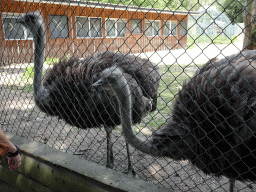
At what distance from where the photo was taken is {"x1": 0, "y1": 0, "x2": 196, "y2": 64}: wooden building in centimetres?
221

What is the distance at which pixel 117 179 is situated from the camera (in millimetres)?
1951

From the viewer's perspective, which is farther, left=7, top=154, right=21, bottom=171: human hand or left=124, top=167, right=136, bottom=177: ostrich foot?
left=124, top=167, right=136, bottom=177: ostrich foot

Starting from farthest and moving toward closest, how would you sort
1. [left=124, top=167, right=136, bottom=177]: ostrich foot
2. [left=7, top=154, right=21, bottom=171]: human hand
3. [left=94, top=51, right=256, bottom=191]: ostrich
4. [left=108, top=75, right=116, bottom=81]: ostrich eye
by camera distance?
[left=124, top=167, right=136, bottom=177]: ostrich foot → [left=108, top=75, right=116, bottom=81]: ostrich eye → [left=7, top=154, right=21, bottom=171]: human hand → [left=94, top=51, right=256, bottom=191]: ostrich

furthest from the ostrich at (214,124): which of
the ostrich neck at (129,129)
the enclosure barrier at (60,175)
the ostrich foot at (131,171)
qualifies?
the ostrich foot at (131,171)

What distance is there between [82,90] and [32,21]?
1155 mm

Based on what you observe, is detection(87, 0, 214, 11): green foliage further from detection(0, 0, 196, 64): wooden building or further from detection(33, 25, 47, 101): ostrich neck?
detection(33, 25, 47, 101): ostrich neck

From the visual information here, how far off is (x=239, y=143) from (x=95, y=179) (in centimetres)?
108

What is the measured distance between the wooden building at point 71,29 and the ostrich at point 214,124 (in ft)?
1.47

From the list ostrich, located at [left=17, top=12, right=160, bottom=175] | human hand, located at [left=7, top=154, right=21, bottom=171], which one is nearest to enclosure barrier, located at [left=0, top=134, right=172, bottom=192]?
human hand, located at [left=7, top=154, right=21, bottom=171]

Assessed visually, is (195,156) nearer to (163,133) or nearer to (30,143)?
(163,133)

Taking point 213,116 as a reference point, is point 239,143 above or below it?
→ below

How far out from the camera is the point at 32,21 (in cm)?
324

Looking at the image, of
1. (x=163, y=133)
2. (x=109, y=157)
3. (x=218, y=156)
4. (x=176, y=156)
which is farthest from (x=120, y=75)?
(x=109, y=157)

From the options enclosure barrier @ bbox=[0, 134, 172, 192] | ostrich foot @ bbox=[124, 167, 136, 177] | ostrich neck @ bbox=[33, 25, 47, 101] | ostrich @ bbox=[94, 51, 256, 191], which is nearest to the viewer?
ostrich @ bbox=[94, 51, 256, 191]
